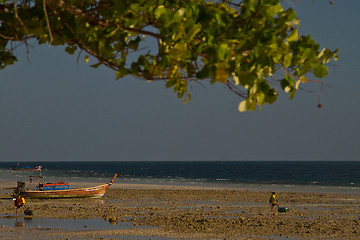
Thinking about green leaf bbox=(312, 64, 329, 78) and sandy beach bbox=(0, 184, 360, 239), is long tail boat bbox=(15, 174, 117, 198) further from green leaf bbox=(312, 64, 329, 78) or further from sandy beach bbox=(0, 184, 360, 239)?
green leaf bbox=(312, 64, 329, 78)

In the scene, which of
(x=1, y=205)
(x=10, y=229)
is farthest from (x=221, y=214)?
(x=1, y=205)

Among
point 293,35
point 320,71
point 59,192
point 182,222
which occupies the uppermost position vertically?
point 293,35

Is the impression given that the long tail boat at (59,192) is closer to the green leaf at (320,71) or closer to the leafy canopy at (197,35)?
the leafy canopy at (197,35)

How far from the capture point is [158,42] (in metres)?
4.28

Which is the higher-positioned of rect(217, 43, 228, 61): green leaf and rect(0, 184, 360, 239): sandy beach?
rect(217, 43, 228, 61): green leaf

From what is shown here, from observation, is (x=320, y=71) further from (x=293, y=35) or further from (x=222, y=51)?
(x=222, y=51)

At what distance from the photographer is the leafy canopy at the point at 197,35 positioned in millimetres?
3918

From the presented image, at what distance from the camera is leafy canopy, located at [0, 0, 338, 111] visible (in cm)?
392

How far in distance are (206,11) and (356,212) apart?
24862 mm

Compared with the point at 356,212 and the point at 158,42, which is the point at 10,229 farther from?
the point at 356,212

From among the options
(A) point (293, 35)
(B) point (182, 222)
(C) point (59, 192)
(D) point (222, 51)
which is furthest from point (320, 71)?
(C) point (59, 192)

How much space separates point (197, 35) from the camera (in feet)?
13.7

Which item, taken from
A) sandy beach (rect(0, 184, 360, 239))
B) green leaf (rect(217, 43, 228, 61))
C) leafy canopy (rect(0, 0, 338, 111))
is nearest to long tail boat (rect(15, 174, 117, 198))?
sandy beach (rect(0, 184, 360, 239))

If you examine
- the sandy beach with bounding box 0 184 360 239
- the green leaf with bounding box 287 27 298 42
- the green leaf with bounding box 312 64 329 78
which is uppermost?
A: the green leaf with bounding box 287 27 298 42
